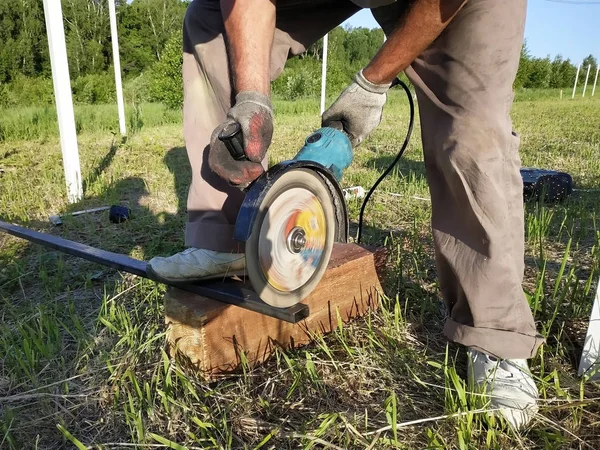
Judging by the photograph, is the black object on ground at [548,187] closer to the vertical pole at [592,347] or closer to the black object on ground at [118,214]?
the vertical pole at [592,347]

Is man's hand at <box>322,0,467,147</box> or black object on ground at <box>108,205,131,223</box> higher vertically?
man's hand at <box>322,0,467,147</box>

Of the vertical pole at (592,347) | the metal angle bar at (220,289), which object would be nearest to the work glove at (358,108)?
the metal angle bar at (220,289)

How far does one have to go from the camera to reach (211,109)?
76.5 inches

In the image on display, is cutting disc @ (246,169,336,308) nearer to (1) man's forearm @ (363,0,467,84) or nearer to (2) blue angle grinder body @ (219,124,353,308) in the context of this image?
(2) blue angle grinder body @ (219,124,353,308)

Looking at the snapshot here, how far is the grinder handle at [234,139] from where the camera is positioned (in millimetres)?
1493

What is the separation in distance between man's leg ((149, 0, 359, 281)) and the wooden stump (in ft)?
0.44

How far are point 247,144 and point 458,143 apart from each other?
663 millimetres

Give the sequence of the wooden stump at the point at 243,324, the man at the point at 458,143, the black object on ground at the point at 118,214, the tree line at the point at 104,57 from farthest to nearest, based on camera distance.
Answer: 1. the tree line at the point at 104,57
2. the black object on ground at the point at 118,214
3. the wooden stump at the point at 243,324
4. the man at the point at 458,143

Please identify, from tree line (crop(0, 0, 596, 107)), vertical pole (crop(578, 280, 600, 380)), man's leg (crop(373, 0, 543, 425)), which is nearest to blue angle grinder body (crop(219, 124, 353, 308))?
man's leg (crop(373, 0, 543, 425))

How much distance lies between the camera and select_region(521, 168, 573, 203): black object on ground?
4023mm

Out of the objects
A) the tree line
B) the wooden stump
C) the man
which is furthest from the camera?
the tree line

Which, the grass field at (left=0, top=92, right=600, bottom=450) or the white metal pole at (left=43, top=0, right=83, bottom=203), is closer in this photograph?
the grass field at (left=0, top=92, right=600, bottom=450)

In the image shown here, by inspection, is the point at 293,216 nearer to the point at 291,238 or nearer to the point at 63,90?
the point at 291,238

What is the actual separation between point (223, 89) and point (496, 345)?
1.29 meters
